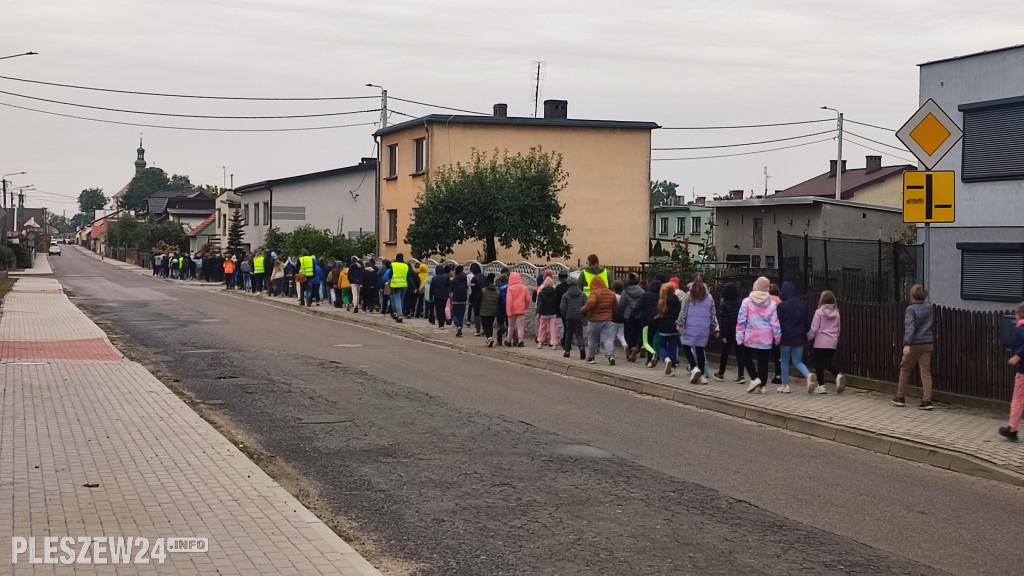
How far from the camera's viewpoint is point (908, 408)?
13180 mm

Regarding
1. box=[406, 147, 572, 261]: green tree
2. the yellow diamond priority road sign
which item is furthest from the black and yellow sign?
box=[406, 147, 572, 261]: green tree

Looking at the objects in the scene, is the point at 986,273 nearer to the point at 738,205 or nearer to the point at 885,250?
the point at 885,250

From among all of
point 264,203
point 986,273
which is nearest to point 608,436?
point 986,273

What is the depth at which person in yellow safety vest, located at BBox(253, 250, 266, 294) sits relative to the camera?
4109 centimetres

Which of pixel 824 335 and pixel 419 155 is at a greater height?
pixel 419 155

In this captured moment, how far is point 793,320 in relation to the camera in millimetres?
14555

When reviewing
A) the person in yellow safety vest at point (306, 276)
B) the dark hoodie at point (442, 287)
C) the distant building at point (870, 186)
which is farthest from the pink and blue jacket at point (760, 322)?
the distant building at point (870, 186)

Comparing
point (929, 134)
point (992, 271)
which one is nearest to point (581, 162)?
point (992, 271)

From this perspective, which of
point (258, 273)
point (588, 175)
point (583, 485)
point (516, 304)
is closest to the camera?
point (583, 485)

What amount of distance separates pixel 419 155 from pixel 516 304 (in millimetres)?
20613

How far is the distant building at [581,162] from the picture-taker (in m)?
38.8

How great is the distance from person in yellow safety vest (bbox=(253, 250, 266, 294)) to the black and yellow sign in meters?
32.4

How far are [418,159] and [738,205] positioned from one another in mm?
12402

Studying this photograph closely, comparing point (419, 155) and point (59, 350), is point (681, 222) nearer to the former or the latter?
point (419, 155)
